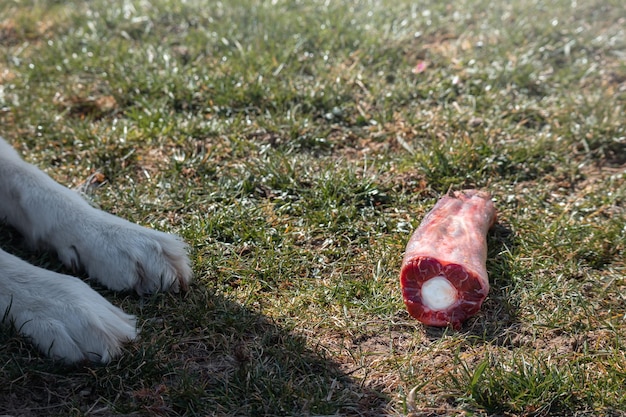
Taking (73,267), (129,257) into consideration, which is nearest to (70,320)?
(129,257)

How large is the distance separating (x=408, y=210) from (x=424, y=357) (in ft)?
3.41

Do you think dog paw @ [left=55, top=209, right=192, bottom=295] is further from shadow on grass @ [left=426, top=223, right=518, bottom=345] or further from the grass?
shadow on grass @ [left=426, top=223, right=518, bottom=345]

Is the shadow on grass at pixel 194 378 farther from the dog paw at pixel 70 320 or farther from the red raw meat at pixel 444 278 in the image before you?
the red raw meat at pixel 444 278

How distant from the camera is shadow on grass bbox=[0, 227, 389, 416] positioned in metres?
2.59

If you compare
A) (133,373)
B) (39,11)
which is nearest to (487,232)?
(133,373)

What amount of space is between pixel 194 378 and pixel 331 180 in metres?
1.44

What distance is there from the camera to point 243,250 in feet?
11.5

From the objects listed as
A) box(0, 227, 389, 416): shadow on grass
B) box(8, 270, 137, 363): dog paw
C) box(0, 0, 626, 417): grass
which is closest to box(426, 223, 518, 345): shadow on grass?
box(0, 0, 626, 417): grass

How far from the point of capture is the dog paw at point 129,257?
3.13 metres

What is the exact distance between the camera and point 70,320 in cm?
277

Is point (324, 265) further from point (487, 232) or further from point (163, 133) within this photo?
point (163, 133)

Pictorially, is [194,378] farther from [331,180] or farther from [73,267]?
[331,180]

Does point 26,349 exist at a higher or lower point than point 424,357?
higher

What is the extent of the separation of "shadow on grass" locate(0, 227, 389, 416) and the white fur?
2.9 inches
